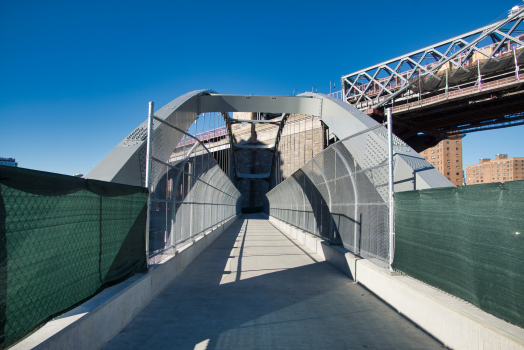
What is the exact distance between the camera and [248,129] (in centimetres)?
6153

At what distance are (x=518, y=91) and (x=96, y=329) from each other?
39164mm

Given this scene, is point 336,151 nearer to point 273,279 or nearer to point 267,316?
point 273,279

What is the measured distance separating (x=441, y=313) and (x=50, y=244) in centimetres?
381

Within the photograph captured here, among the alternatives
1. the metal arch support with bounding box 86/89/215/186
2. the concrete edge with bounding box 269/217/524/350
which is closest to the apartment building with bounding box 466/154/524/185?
the concrete edge with bounding box 269/217/524/350

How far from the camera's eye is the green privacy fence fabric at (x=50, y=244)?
2.28 m

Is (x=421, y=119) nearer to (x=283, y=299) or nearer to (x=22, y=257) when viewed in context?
(x=283, y=299)

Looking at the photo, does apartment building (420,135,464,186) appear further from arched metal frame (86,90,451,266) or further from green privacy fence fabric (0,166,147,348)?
green privacy fence fabric (0,166,147,348)

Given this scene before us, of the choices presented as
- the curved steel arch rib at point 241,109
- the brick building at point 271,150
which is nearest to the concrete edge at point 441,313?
the curved steel arch rib at point 241,109

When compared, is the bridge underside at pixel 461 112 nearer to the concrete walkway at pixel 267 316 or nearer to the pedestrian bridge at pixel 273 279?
the pedestrian bridge at pixel 273 279

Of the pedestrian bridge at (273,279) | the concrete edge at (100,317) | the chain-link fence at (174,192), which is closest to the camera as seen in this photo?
the concrete edge at (100,317)

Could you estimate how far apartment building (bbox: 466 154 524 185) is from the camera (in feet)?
374

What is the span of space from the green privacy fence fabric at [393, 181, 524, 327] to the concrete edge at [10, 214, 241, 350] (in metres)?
3.64

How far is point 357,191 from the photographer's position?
7.10 m

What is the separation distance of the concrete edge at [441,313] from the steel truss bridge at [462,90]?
110 feet
